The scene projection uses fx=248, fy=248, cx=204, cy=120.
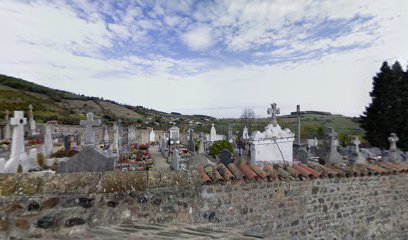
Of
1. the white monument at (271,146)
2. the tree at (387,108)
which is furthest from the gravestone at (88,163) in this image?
the tree at (387,108)

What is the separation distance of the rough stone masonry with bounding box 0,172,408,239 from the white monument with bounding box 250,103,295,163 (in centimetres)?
254

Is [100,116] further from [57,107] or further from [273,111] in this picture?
[273,111]

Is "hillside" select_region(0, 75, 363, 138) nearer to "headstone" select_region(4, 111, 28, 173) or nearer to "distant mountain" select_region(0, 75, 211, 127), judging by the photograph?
"distant mountain" select_region(0, 75, 211, 127)

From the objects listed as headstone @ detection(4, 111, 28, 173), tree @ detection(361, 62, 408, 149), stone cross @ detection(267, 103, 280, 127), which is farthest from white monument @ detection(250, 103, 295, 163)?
tree @ detection(361, 62, 408, 149)

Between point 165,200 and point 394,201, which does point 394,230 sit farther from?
point 165,200

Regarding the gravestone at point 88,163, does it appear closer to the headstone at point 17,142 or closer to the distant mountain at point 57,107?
the headstone at point 17,142

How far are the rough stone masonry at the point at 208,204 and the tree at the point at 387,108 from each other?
21.3 metres

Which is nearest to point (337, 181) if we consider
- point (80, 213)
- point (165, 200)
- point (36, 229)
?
point (165, 200)

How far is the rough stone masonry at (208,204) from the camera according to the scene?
7.73ft

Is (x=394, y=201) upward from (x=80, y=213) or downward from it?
downward

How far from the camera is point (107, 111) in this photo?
58.7 metres

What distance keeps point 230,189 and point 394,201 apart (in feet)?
14.0

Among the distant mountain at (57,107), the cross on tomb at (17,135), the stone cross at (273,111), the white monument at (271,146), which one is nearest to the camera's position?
the white monument at (271,146)

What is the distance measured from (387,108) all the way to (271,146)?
82.1ft
